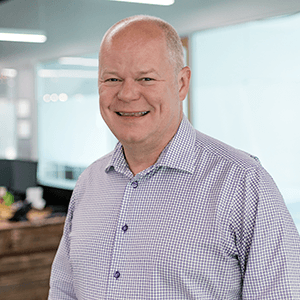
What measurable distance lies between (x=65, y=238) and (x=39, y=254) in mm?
2398

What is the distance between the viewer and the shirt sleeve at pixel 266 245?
3.48 ft

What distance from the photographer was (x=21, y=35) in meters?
5.04

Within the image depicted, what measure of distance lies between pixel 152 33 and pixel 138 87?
15 cm

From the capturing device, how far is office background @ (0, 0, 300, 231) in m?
3.15

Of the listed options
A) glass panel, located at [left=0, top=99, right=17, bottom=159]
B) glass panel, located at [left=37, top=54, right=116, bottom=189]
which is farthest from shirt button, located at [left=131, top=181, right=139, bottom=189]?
glass panel, located at [left=0, top=99, right=17, bottom=159]

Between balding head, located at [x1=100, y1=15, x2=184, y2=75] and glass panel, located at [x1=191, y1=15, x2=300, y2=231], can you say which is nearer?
balding head, located at [x1=100, y1=15, x2=184, y2=75]

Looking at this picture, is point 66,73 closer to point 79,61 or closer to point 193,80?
point 79,61

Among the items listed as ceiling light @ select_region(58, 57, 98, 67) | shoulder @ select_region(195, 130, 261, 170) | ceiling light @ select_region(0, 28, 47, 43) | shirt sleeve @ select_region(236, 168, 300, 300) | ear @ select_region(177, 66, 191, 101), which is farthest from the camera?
ceiling light @ select_region(58, 57, 98, 67)

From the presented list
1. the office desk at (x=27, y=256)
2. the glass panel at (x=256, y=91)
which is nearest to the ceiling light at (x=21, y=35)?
the glass panel at (x=256, y=91)

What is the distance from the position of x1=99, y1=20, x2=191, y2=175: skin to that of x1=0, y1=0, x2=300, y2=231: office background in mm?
2053

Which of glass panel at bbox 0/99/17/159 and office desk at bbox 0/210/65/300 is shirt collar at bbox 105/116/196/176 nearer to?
office desk at bbox 0/210/65/300

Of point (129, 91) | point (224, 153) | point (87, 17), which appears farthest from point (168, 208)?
point (87, 17)

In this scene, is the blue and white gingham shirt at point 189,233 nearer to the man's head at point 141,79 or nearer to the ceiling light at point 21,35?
the man's head at point 141,79

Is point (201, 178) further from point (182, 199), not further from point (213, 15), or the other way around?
point (213, 15)
